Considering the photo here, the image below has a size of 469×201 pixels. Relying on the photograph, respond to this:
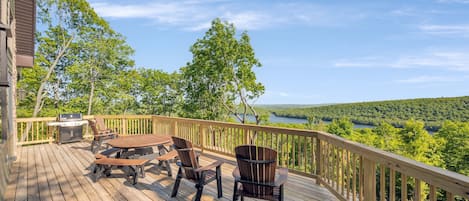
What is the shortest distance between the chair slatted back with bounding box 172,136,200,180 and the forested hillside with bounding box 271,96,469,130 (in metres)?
22.5

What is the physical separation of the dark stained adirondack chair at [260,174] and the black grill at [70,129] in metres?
6.91

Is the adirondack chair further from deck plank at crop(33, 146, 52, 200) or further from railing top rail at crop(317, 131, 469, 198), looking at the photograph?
railing top rail at crop(317, 131, 469, 198)

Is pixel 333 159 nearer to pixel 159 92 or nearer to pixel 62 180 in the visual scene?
pixel 62 180

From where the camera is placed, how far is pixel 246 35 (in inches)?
642

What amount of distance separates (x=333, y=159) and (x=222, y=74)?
13.3 m

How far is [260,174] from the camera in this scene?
8.89 ft

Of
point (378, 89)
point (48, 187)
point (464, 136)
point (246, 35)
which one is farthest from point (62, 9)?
point (464, 136)

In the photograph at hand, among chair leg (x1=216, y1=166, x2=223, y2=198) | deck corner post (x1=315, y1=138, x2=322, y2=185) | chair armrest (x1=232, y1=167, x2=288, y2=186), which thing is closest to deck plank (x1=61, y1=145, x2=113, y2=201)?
chair leg (x1=216, y1=166, x2=223, y2=198)

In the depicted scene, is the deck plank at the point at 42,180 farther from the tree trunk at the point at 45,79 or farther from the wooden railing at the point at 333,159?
the tree trunk at the point at 45,79

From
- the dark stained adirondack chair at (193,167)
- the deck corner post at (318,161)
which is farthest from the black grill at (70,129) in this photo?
the deck corner post at (318,161)

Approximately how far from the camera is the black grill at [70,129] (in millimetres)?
7392

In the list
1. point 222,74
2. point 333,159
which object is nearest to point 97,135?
point 333,159

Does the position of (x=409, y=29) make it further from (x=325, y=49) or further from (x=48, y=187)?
(x=48, y=187)

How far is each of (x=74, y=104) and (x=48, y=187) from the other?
14.6 m
